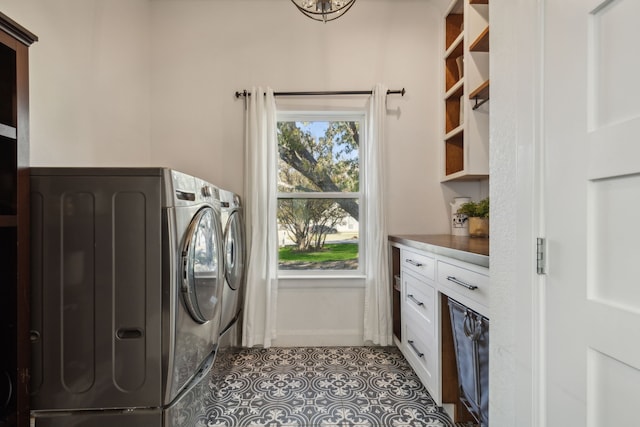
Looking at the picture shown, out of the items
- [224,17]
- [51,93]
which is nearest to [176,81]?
[224,17]

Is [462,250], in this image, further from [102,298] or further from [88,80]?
[88,80]

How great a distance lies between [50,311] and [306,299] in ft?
5.65

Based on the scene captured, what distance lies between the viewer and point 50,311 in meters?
1.15

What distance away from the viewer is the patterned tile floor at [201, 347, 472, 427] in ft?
5.34

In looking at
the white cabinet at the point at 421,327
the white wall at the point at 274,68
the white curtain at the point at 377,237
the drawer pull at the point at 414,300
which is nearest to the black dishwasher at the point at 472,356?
the white cabinet at the point at 421,327

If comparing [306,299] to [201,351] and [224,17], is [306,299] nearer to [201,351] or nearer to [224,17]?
[201,351]

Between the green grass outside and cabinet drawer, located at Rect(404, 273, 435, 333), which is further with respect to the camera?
the green grass outside

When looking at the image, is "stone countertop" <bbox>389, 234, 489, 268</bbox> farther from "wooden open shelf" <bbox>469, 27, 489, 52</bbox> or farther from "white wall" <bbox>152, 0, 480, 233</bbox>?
"wooden open shelf" <bbox>469, 27, 489, 52</bbox>

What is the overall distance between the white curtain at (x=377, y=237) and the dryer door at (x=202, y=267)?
1250mm

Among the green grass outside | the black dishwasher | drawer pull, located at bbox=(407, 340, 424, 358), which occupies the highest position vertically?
the green grass outside
